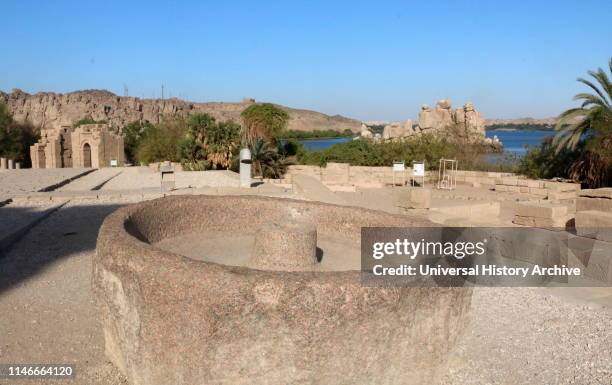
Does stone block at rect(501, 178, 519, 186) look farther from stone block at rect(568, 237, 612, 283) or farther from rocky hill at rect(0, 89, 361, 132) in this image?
rocky hill at rect(0, 89, 361, 132)

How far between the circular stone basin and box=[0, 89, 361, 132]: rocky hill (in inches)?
3363

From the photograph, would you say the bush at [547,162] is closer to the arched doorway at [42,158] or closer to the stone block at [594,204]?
the stone block at [594,204]

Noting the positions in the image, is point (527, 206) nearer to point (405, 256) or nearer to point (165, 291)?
point (405, 256)

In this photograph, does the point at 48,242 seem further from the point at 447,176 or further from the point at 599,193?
the point at 447,176

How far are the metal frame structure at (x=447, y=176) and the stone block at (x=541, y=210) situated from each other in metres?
8.42

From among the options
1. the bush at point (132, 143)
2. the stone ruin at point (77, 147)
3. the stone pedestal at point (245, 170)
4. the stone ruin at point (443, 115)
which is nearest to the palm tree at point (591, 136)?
the stone pedestal at point (245, 170)

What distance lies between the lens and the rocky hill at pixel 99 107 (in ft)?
317

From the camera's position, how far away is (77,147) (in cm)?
3117

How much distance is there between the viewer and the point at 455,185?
18531 millimetres

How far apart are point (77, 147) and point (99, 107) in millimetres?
77311

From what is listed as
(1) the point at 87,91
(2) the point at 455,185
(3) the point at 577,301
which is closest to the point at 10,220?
(3) the point at 577,301

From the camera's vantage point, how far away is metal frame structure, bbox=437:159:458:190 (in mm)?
18414

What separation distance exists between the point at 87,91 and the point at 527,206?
121m

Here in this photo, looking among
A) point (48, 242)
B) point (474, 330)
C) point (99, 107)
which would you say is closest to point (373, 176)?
point (48, 242)
